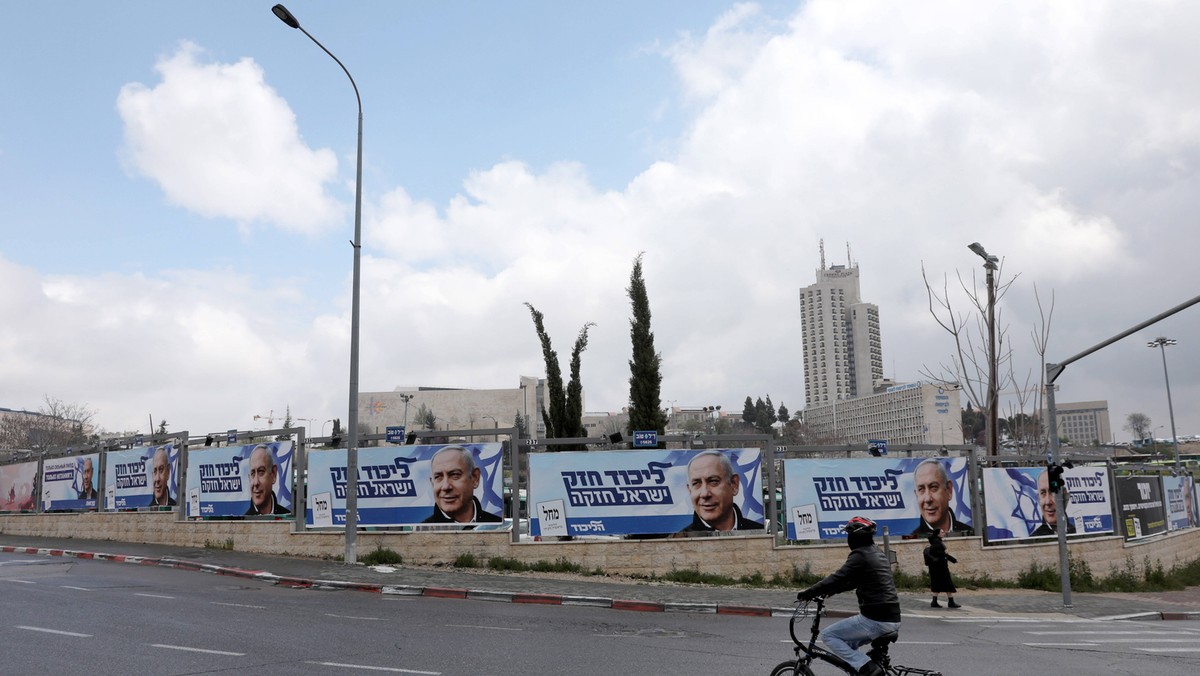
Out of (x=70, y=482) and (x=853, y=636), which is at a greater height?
(x=70, y=482)

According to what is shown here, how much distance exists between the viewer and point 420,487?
70.1 feet

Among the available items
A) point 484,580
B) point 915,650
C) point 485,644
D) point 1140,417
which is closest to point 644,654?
point 485,644

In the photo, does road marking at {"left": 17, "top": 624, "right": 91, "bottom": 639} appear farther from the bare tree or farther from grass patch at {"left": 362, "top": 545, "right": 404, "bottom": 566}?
the bare tree

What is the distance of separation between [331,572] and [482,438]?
5.16 metres

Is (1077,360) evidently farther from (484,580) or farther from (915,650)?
(484,580)

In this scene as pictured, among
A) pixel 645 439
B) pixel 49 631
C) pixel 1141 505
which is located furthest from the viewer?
pixel 1141 505

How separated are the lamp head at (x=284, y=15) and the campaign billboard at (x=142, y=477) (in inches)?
533

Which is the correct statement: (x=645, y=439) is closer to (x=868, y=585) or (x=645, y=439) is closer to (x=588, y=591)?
(x=588, y=591)

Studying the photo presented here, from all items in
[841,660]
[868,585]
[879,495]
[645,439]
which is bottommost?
[841,660]

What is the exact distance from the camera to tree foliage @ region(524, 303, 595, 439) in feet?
118

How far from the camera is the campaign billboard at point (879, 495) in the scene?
21.4 meters

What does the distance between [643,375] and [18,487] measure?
24960mm

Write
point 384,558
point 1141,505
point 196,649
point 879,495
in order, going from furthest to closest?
point 1141,505, point 879,495, point 384,558, point 196,649

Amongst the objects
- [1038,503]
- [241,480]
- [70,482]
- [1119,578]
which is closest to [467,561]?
[241,480]
